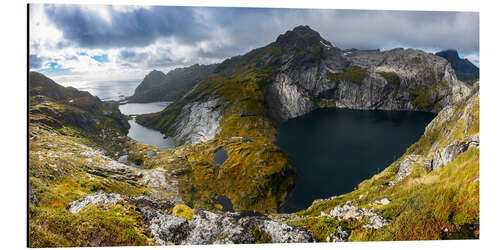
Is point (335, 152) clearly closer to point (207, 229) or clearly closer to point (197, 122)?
point (197, 122)

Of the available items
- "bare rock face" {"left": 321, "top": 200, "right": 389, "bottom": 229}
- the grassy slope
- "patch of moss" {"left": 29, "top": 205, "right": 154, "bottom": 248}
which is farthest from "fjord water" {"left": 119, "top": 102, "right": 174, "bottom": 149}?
"bare rock face" {"left": 321, "top": 200, "right": 389, "bottom": 229}

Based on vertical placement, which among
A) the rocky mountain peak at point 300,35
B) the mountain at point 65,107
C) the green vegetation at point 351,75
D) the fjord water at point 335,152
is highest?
the green vegetation at point 351,75

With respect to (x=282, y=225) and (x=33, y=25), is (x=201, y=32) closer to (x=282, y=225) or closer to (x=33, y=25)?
(x=33, y=25)

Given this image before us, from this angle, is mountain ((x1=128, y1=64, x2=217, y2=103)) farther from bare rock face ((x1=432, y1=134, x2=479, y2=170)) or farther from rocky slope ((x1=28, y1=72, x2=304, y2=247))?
bare rock face ((x1=432, y1=134, x2=479, y2=170))

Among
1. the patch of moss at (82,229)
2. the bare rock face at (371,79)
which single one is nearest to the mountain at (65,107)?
the patch of moss at (82,229)

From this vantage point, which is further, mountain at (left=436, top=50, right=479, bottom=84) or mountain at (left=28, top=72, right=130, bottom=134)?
mountain at (left=436, top=50, right=479, bottom=84)

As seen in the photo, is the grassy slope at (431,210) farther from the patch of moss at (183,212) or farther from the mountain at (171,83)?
the mountain at (171,83)

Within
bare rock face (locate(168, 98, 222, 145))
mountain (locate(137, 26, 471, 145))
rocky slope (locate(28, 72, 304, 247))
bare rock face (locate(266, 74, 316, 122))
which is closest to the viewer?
rocky slope (locate(28, 72, 304, 247))

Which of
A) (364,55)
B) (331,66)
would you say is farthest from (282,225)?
(364,55)
